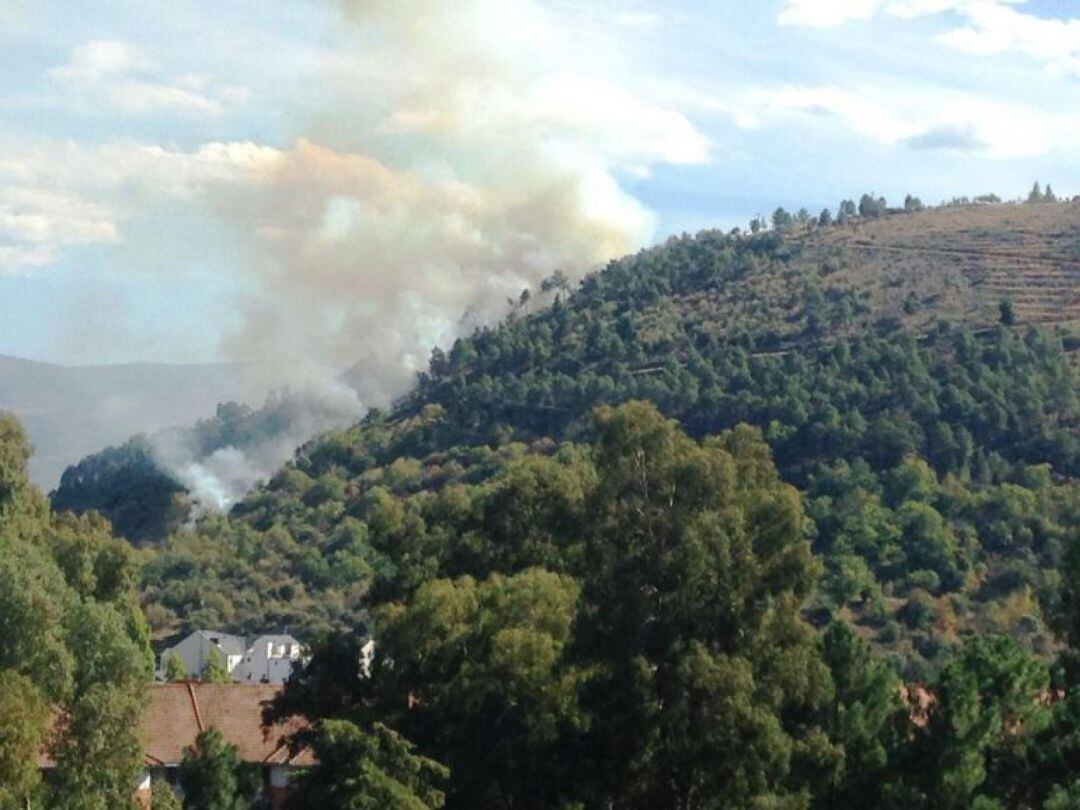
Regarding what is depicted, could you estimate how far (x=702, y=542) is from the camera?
1673 inches

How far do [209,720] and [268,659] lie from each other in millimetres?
50940

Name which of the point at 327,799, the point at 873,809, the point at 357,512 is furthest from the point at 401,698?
the point at 357,512

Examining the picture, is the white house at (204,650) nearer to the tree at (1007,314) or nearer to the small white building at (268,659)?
the small white building at (268,659)

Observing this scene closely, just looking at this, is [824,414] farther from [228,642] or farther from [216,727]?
[216,727]

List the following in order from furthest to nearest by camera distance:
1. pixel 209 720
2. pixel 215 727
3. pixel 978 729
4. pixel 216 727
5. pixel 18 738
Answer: pixel 209 720 → pixel 216 727 → pixel 215 727 → pixel 18 738 → pixel 978 729

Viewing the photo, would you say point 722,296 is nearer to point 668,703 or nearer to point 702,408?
point 702,408

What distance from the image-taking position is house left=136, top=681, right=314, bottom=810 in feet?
199

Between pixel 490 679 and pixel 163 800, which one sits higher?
pixel 490 679

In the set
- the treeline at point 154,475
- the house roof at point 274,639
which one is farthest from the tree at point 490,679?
the treeline at point 154,475

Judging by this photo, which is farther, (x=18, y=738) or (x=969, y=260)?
(x=969, y=260)

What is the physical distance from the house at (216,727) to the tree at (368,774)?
16.4 meters

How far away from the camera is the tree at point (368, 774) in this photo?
4175 cm

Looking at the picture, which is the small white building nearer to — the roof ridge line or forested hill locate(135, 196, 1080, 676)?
forested hill locate(135, 196, 1080, 676)

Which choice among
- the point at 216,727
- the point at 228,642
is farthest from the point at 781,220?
the point at 216,727
